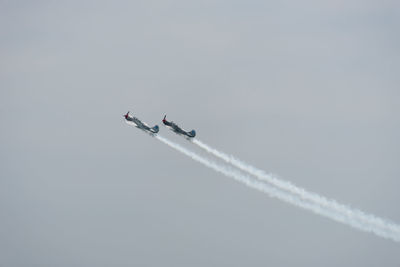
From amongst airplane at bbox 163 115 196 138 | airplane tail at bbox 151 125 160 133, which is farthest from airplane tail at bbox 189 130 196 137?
airplane tail at bbox 151 125 160 133

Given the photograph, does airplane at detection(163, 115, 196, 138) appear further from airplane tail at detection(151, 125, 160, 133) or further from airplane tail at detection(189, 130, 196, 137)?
airplane tail at detection(151, 125, 160, 133)

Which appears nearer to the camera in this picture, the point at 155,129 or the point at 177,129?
the point at 177,129

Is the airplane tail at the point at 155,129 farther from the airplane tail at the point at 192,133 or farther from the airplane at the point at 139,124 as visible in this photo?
the airplane tail at the point at 192,133

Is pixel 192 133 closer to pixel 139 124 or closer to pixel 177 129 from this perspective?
pixel 177 129

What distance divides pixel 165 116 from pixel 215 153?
1433 centimetres

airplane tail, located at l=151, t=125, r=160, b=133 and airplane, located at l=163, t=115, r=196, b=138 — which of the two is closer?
airplane, located at l=163, t=115, r=196, b=138

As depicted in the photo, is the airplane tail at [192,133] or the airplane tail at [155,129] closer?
the airplane tail at [192,133]

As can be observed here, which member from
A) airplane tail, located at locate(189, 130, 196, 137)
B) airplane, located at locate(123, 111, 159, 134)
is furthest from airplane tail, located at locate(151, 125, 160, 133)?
airplane tail, located at locate(189, 130, 196, 137)

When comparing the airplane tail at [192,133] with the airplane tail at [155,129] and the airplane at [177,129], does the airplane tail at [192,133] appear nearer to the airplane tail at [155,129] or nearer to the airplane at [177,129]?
the airplane at [177,129]

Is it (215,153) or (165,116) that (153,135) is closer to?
(165,116)

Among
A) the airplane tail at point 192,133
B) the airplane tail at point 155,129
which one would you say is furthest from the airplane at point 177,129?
the airplane tail at point 155,129

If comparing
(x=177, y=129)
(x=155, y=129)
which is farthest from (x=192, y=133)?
(x=155, y=129)

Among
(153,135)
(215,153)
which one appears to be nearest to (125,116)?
(153,135)

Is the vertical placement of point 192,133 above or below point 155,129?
above
